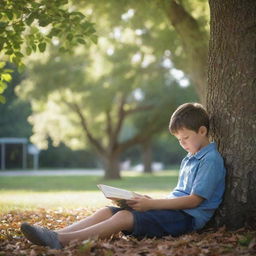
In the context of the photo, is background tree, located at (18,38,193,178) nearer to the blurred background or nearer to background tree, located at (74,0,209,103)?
the blurred background

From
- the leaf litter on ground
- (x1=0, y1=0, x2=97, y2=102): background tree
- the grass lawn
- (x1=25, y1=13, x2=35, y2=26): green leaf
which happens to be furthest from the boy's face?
the grass lawn

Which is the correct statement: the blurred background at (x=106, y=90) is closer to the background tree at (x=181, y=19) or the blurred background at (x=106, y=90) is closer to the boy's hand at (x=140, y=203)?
the background tree at (x=181, y=19)

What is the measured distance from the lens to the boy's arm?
429cm

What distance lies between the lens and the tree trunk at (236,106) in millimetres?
4609

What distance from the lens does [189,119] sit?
461 centimetres

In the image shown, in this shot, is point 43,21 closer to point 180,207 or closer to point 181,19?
A: point 180,207

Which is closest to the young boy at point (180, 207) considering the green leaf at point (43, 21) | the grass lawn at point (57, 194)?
the green leaf at point (43, 21)

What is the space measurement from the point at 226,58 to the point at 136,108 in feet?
73.8

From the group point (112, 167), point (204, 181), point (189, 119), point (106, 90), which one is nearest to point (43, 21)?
point (189, 119)

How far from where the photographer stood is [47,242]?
400 cm

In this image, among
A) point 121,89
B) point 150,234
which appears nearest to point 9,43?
point 150,234

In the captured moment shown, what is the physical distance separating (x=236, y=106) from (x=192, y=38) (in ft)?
21.8

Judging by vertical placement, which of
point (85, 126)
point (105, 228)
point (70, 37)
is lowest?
point (105, 228)

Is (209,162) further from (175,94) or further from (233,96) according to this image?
(175,94)
